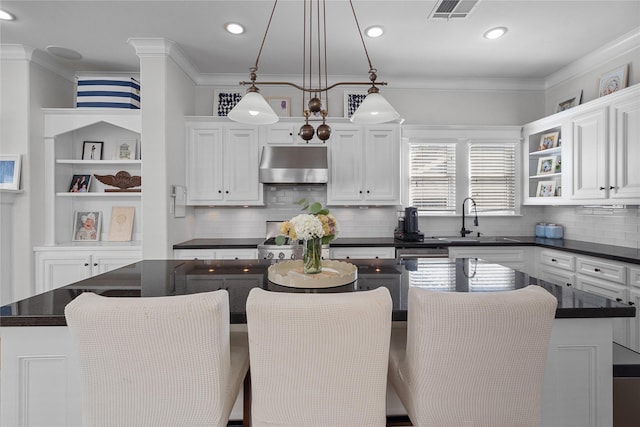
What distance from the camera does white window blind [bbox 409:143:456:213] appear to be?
413 cm

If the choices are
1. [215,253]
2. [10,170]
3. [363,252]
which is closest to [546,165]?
[363,252]

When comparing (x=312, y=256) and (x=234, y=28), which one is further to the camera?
(x=234, y=28)

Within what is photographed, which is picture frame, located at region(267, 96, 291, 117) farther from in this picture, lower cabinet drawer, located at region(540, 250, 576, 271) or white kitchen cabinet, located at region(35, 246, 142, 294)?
lower cabinet drawer, located at region(540, 250, 576, 271)

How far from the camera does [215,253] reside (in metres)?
3.54

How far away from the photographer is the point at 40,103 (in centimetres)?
348

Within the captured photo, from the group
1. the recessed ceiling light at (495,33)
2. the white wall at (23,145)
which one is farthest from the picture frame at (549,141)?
the white wall at (23,145)

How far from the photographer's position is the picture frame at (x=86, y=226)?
3.73m

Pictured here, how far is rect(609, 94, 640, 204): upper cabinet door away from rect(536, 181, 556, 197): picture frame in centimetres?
77

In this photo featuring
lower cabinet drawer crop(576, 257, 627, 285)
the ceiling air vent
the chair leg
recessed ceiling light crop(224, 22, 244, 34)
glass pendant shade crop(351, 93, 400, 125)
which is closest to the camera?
the chair leg

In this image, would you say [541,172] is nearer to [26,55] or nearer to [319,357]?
[319,357]

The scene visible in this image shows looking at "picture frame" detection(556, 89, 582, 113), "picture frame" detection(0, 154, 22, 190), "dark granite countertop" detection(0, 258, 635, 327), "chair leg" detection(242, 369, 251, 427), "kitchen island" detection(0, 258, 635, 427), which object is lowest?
"chair leg" detection(242, 369, 251, 427)

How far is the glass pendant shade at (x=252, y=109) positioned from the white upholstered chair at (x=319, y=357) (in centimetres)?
120

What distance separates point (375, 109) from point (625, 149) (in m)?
2.52

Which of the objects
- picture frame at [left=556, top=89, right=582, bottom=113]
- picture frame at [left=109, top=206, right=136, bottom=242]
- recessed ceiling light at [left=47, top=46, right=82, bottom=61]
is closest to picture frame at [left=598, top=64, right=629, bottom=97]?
picture frame at [left=556, top=89, right=582, bottom=113]
